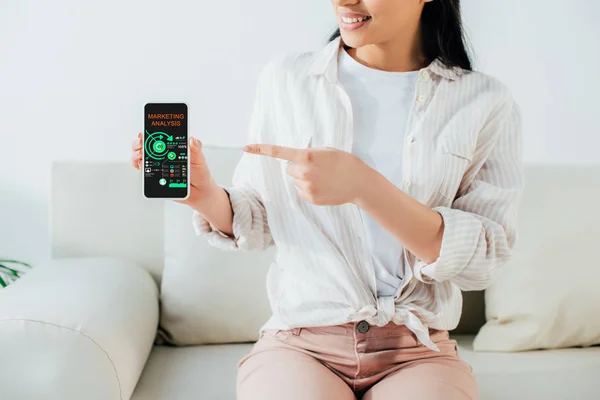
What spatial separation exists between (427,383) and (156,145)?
0.52 m

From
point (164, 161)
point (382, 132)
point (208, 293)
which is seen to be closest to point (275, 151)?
point (164, 161)

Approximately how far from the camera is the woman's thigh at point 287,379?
38.8 inches

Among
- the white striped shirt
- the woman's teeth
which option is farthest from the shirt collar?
the woman's teeth

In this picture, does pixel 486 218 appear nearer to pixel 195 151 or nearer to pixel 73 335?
pixel 195 151

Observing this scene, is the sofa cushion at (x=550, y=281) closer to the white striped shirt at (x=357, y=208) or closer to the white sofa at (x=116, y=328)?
the white sofa at (x=116, y=328)

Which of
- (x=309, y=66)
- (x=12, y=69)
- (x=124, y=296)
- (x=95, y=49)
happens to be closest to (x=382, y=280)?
(x=309, y=66)

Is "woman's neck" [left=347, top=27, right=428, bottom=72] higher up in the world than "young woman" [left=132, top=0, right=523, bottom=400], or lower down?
higher up

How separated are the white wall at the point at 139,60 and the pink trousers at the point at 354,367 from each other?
958mm

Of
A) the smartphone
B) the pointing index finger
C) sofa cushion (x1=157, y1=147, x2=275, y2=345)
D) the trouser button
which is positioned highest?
the pointing index finger

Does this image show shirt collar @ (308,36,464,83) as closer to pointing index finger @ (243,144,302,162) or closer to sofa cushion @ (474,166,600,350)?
pointing index finger @ (243,144,302,162)

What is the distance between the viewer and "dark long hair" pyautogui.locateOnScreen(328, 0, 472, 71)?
119 cm

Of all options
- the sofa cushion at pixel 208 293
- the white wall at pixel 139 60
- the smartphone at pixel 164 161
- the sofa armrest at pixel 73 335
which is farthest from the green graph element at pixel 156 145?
the white wall at pixel 139 60

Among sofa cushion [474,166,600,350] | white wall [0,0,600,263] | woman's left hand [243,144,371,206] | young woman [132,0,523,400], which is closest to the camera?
woman's left hand [243,144,371,206]

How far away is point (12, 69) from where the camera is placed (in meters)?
1.89
